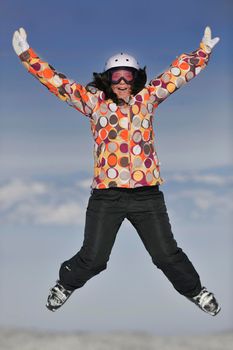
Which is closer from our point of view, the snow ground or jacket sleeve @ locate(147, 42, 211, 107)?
jacket sleeve @ locate(147, 42, 211, 107)

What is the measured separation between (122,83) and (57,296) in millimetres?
2149

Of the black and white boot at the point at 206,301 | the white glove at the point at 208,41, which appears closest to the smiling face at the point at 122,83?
the white glove at the point at 208,41

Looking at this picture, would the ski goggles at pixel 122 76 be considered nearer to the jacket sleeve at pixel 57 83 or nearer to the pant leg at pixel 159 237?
the jacket sleeve at pixel 57 83

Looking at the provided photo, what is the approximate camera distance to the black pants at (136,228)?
5.04 metres

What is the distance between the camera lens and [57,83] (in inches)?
205

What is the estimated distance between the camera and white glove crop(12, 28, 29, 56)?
5.21 metres

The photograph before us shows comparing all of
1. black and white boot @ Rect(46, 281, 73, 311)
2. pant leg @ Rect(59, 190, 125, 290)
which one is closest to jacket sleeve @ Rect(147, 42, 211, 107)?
pant leg @ Rect(59, 190, 125, 290)

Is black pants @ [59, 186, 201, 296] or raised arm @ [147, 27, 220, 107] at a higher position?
raised arm @ [147, 27, 220, 107]

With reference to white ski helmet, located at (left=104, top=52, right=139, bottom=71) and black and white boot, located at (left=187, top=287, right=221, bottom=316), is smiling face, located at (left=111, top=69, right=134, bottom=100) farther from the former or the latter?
black and white boot, located at (left=187, top=287, right=221, bottom=316)

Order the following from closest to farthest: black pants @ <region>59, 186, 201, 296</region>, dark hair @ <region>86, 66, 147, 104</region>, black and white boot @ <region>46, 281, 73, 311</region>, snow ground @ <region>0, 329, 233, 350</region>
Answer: black pants @ <region>59, 186, 201, 296</region>, dark hair @ <region>86, 66, 147, 104</region>, black and white boot @ <region>46, 281, 73, 311</region>, snow ground @ <region>0, 329, 233, 350</region>

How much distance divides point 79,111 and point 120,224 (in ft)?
3.79

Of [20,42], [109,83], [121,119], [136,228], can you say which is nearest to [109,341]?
[136,228]

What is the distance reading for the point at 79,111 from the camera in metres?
5.28

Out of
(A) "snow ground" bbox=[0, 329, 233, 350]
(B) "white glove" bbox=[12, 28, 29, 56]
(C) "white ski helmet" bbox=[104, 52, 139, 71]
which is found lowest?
(A) "snow ground" bbox=[0, 329, 233, 350]
